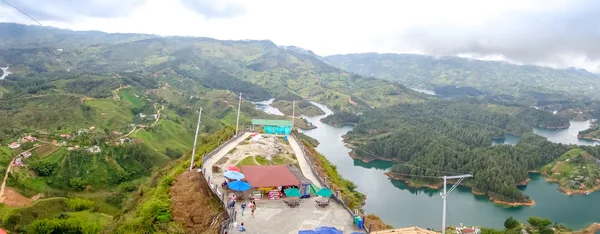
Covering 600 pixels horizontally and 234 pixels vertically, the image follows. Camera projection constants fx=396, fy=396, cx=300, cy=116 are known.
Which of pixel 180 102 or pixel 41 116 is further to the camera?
pixel 180 102

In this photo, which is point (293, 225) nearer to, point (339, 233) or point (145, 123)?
point (339, 233)

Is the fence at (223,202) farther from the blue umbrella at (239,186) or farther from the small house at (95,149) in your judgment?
the small house at (95,149)

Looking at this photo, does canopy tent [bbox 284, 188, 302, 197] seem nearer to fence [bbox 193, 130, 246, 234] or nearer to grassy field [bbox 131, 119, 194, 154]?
fence [bbox 193, 130, 246, 234]

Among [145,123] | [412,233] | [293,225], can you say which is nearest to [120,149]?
[145,123]

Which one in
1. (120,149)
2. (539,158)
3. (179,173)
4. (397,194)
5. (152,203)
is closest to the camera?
(152,203)

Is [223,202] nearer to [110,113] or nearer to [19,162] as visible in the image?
[19,162]

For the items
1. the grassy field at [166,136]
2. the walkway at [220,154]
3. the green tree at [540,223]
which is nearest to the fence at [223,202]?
the walkway at [220,154]

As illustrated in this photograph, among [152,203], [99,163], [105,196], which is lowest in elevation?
[105,196]
